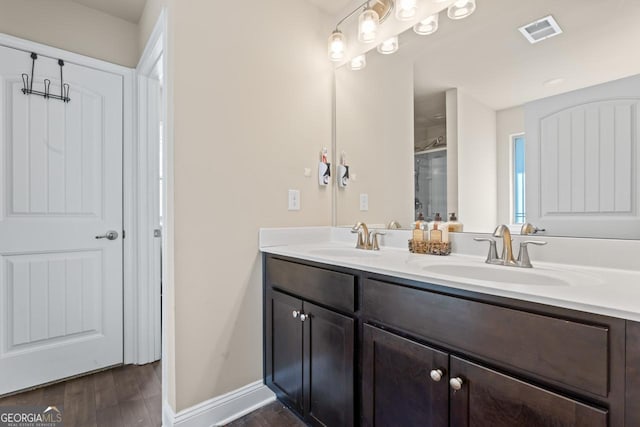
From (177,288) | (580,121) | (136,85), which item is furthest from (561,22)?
(136,85)

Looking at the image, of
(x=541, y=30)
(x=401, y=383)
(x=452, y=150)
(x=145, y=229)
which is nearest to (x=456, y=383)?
(x=401, y=383)

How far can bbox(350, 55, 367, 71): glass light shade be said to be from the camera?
191 cm

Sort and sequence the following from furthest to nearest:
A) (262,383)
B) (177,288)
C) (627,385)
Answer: (262,383) < (177,288) < (627,385)

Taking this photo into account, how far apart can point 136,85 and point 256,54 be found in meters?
1.03

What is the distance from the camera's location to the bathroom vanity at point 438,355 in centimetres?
63

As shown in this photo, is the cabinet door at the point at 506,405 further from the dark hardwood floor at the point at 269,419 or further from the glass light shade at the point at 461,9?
the glass light shade at the point at 461,9

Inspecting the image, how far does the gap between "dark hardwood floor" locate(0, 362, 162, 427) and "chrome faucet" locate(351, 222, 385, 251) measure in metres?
1.37

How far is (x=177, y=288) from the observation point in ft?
4.62

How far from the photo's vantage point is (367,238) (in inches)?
65.7

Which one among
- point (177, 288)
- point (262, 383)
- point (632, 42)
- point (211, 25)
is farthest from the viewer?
point (262, 383)

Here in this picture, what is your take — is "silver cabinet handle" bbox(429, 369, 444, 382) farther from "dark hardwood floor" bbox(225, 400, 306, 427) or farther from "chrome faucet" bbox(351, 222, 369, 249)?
"dark hardwood floor" bbox(225, 400, 306, 427)

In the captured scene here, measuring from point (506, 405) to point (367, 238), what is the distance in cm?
100

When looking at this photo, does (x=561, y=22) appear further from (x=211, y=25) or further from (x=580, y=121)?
(x=211, y=25)

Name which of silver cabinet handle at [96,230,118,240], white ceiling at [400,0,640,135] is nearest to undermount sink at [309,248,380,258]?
white ceiling at [400,0,640,135]
